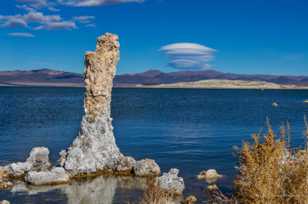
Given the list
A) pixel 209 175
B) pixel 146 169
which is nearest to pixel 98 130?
pixel 146 169

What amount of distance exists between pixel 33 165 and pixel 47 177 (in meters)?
3.63

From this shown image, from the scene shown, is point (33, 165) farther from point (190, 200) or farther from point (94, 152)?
point (190, 200)

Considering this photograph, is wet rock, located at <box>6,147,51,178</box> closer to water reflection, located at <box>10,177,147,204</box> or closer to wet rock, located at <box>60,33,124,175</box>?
wet rock, located at <box>60,33,124,175</box>

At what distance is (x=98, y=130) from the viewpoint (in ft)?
107

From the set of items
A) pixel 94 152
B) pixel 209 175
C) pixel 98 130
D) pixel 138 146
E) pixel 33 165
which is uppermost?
pixel 98 130

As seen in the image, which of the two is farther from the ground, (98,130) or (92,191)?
(98,130)

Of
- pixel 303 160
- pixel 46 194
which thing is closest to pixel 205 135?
pixel 46 194

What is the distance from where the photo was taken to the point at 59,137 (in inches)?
1984

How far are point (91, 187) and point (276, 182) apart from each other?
56.3ft

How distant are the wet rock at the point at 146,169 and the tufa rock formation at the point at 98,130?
0.06 metres

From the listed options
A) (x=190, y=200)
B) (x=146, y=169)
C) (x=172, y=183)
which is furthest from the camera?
(x=146, y=169)

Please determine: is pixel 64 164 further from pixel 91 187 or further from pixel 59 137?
pixel 59 137

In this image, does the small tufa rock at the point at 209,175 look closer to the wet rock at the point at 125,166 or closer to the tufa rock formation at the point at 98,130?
the tufa rock formation at the point at 98,130

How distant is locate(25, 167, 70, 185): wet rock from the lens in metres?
28.5
